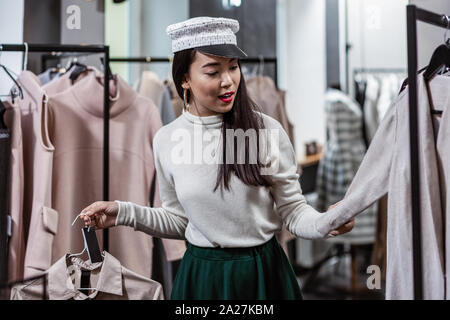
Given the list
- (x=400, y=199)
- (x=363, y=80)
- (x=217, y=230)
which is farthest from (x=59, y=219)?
(x=363, y=80)

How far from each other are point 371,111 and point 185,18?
2025 millimetres

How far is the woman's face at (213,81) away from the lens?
41.6 inches

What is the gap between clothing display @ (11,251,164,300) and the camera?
1.16 meters

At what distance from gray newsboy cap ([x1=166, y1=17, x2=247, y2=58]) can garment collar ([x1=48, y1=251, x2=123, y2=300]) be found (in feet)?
1.71

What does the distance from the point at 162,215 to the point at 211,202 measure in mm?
153

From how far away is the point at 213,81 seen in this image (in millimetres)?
1059

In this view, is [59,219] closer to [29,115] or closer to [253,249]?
[29,115]

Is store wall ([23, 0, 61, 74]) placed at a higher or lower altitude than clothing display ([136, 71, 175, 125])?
higher

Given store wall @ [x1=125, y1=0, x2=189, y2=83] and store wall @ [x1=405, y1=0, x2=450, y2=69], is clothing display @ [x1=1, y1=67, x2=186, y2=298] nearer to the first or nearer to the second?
store wall @ [x1=125, y1=0, x2=189, y2=83]

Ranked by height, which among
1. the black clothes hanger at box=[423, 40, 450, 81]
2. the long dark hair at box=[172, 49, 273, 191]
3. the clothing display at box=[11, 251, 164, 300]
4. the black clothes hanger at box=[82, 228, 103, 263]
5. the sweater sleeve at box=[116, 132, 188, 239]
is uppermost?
the black clothes hanger at box=[423, 40, 450, 81]

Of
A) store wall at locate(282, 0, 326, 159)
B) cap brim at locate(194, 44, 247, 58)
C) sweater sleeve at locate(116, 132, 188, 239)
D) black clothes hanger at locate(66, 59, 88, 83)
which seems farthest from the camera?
store wall at locate(282, 0, 326, 159)

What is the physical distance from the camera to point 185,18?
3.96 ft

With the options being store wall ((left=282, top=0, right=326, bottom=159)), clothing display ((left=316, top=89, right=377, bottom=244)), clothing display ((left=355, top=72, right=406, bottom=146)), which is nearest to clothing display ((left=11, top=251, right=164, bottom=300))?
clothing display ((left=316, top=89, right=377, bottom=244))

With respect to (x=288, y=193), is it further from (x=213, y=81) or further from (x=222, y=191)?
(x=213, y=81)
